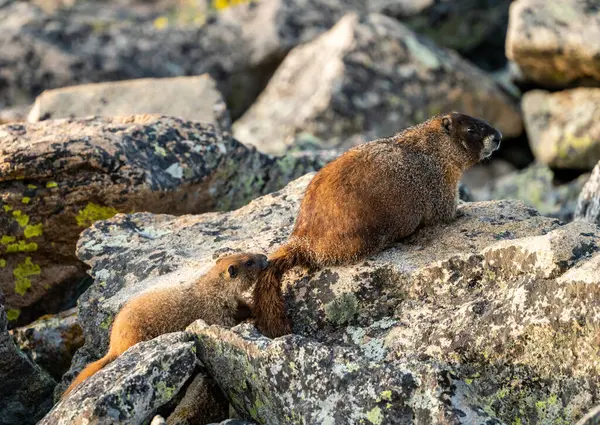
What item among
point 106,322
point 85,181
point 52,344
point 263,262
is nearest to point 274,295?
point 263,262

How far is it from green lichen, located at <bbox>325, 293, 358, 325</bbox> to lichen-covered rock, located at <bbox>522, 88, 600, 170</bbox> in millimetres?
7707

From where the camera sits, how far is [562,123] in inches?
555

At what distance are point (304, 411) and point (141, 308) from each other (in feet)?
6.06

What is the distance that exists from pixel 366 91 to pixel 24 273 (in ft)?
22.2

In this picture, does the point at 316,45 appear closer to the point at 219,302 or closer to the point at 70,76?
the point at 70,76

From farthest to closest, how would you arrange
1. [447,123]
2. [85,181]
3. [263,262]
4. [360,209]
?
[85,181] < [447,123] < [360,209] < [263,262]

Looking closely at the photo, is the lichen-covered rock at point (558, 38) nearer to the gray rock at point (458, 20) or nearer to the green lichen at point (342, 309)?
the gray rock at point (458, 20)

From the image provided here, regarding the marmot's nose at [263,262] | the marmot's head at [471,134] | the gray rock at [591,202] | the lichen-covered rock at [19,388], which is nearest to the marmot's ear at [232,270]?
the marmot's nose at [263,262]

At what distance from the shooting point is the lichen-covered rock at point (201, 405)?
6.11 m

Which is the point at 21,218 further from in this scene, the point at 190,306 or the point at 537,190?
the point at 537,190

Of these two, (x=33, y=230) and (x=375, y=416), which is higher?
(x=375, y=416)

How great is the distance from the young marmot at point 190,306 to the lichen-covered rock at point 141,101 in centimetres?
500

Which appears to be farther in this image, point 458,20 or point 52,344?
point 458,20

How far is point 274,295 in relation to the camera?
22.9 ft
